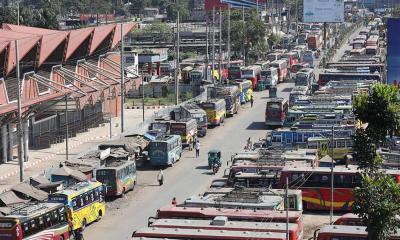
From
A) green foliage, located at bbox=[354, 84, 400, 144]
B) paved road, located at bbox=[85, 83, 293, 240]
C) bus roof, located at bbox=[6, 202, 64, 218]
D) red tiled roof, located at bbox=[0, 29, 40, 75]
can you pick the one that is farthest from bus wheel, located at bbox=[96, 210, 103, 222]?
red tiled roof, located at bbox=[0, 29, 40, 75]

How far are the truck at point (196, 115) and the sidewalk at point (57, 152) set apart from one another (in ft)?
9.33

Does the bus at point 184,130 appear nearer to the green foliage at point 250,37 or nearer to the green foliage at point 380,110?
the green foliage at point 380,110

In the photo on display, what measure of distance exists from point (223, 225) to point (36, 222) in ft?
19.5

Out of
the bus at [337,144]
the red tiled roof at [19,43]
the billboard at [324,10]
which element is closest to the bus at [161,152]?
the bus at [337,144]

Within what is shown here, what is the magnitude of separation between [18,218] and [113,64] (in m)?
32.8

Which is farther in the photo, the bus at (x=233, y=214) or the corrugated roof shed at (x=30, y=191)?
the corrugated roof shed at (x=30, y=191)

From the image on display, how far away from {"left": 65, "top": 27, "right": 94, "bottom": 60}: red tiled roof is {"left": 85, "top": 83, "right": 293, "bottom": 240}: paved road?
28.7 ft

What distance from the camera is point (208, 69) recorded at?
265ft

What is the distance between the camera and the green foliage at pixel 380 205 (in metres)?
25.2

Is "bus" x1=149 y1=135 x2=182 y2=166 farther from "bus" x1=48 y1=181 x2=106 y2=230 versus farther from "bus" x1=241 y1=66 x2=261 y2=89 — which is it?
"bus" x1=241 y1=66 x2=261 y2=89

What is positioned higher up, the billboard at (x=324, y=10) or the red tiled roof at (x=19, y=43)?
the billboard at (x=324, y=10)

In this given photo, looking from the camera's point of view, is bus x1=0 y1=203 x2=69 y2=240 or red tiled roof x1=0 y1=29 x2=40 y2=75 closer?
bus x1=0 y1=203 x2=69 y2=240

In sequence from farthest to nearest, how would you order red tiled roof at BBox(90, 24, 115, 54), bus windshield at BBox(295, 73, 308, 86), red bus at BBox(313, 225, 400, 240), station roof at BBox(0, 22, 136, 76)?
bus windshield at BBox(295, 73, 308, 86)
red tiled roof at BBox(90, 24, 115, 54)
station roof at BBox(0, 22, 136, 76)
red bus at BBox(313, 225, 400, 240)

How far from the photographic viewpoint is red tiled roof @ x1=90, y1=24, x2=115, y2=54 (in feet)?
189
